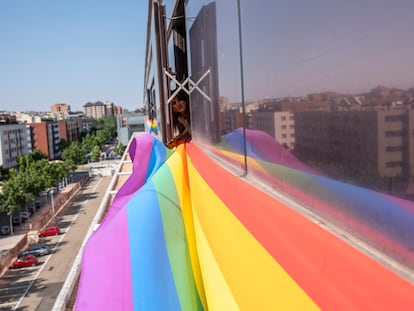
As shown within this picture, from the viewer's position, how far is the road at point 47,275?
51.1ft

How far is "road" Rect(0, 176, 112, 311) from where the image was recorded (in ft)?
51.1

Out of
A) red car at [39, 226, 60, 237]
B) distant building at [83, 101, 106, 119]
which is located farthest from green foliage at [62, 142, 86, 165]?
distant building at [83, 101, 106, 119]

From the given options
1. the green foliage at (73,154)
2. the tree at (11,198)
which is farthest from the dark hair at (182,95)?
the green foliage at (73,154)

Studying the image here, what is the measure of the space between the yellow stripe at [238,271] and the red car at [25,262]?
20334 millimetres

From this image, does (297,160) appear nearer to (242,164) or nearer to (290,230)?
(290,230)

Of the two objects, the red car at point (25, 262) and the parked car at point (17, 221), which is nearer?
the red car at point (25, 262)

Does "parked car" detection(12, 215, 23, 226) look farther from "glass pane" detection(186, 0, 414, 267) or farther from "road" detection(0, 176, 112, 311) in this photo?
"glass pane" detection(186, 0, 414, 267)

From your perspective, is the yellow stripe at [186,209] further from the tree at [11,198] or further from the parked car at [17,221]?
the parked car at [17,221]

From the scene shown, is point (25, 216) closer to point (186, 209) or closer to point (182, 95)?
point (182, 95)

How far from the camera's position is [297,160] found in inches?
43.8

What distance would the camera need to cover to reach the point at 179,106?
12.9 ft

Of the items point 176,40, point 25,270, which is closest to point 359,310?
point 176,40

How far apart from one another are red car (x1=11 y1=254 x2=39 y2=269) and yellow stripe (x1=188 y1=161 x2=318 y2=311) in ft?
66.7

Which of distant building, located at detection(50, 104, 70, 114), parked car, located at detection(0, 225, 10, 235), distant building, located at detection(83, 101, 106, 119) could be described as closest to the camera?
parked car, located at detection(0, 225, 10, 235)
